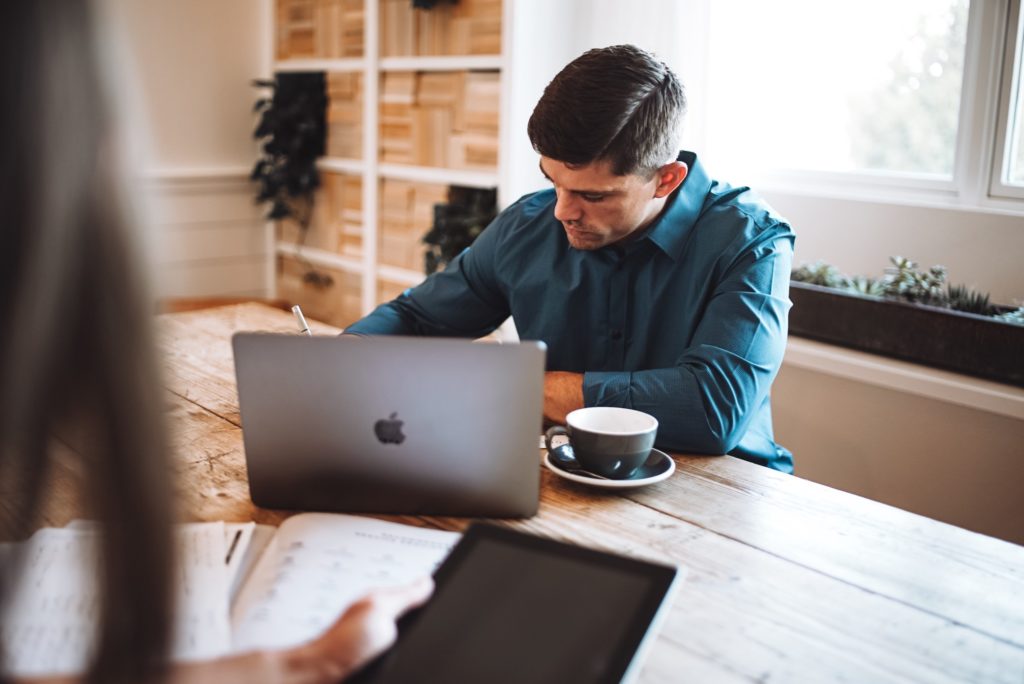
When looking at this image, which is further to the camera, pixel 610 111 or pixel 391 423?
pixel 610 111

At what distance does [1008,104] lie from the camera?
2414 millimetres

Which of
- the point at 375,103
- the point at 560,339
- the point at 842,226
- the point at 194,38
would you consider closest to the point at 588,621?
the point at 560,339

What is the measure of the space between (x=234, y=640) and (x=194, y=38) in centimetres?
373

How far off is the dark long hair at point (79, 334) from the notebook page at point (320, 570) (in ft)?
1.18

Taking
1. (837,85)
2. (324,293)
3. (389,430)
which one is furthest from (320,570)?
(324,293)

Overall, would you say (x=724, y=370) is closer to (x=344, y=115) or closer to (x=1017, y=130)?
(x=1017, y=130)

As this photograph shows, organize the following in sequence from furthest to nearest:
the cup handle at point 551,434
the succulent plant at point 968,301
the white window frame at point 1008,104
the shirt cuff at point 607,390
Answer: the white window frame at point 1008,104 < the succulent plant at point 968,301 < the shirt cuff at point 607,390 < the cup handle at point 551,434

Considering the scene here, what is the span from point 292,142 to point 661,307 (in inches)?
102

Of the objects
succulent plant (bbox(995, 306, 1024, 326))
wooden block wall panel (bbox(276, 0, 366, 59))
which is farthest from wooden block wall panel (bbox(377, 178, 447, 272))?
succulent plant (bbox(995, 306, 1024, 326))

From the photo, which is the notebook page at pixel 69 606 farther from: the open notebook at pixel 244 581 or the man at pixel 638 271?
the man at pixel 638 271

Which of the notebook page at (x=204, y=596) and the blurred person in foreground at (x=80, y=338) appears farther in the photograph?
the notebook page at (x=204, y=596)

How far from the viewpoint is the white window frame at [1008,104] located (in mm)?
2383

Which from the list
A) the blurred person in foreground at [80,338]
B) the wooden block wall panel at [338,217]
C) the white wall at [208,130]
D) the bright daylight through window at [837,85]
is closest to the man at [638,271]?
the blurred person in foreground at [80,338]

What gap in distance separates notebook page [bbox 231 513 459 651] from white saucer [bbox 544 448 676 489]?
0.23 m
